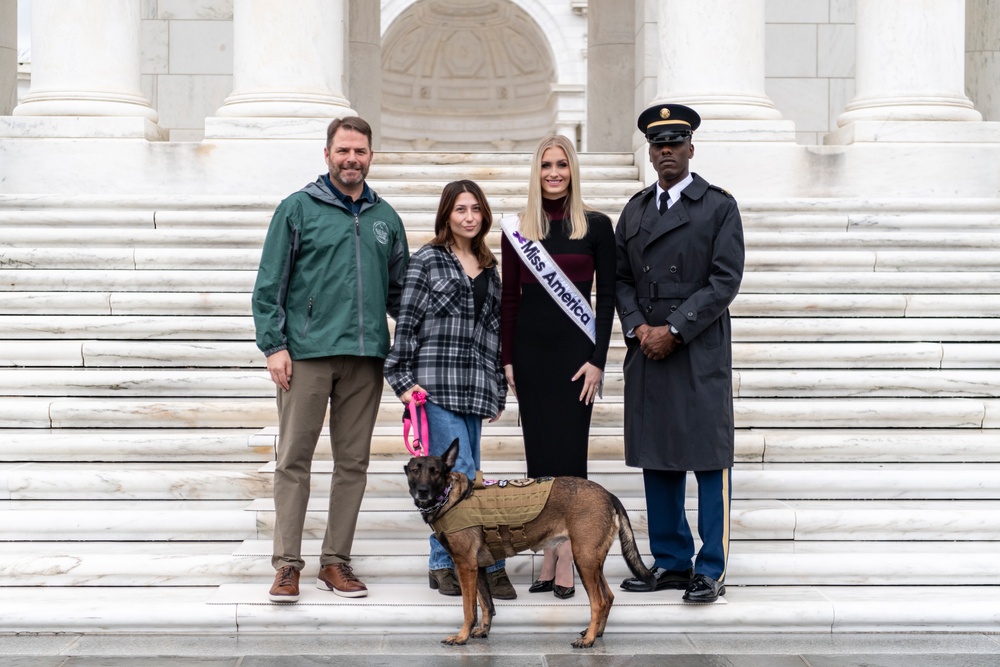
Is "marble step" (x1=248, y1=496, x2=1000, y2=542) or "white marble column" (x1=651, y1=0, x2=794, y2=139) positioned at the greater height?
"white marble column" (x1=651, y1=0, x2=794, y2=139)

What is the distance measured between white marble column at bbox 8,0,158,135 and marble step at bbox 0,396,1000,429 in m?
4.18

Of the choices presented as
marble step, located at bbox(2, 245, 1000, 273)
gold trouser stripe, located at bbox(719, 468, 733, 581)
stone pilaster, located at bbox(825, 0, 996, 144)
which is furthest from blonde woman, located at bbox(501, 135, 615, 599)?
stone pilaster, located at bbox(825, 0, 996, 144)

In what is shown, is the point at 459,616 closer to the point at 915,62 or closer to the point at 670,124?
the point at 670,124

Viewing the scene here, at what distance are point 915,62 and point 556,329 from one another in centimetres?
693

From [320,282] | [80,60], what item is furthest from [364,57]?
[320,282]

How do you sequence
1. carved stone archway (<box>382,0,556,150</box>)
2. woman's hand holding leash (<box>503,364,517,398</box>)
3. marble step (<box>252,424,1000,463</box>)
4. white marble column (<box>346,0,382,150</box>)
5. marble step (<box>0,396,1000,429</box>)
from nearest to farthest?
woman's hand holding leash (<box>503,364,517,398</box>) < marble step (<box>252,424,1000,463</box>) < marble step (<box>0,396,1000,429</box>) < white marble column (<box>346,0,382,150</box>) < carved stone archway (<box>382,0,556,150</box>)

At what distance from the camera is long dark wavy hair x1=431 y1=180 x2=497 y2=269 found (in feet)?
19.2

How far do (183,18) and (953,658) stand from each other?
12.4 m

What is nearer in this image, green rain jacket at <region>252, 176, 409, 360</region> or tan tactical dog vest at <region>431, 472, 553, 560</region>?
tan tactical dog vest at <region>431, 472, 553, 560</region>

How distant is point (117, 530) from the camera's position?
21.8ft

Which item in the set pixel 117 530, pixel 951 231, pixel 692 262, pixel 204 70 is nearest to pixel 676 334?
pixel 692 262

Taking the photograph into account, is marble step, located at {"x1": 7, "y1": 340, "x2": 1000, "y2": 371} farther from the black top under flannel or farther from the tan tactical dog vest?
the tan tactical dog vest

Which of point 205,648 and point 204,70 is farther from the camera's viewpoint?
point 204,70

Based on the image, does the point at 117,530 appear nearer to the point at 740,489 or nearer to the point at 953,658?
the point at 740,489
